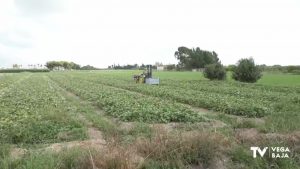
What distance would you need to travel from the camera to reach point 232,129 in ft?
33.3

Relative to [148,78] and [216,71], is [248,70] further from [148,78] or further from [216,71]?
[148,78]

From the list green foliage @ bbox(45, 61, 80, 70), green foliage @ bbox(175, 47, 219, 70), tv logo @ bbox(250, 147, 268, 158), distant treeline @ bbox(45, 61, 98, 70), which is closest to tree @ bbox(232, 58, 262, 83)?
tv logo @ bbox(250, 147, 268, 158)

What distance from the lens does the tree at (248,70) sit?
129ft

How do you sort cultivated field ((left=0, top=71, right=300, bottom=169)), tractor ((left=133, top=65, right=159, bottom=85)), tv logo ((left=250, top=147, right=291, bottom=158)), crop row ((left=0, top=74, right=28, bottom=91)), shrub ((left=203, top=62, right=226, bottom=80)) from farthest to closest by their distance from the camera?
1. shrub ((left=203, top=62, right=226, bottom=80))
2. tractor ((left=133, top=65, right=159, bottom=85))
3. crop row ((left=0, top=74, right=28, bottom=91))
4. tv logo ((left=250, top=147, right=291, bottom=158))
5. cultivated field ((left=0, top=71, right=300, bottom=169))

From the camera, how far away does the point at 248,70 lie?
39531mm

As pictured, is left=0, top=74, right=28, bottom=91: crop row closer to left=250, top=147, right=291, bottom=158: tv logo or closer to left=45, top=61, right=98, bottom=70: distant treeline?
left=250, top=147, right=291, bottom=158: tv logo

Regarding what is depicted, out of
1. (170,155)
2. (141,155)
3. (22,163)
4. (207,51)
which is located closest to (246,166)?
(170,155)

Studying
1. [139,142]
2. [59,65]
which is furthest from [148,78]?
[59,65]

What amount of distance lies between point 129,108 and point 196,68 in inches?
4455

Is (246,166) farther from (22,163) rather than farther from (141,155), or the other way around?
(22,163)

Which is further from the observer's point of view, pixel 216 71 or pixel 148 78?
pixel 216 71

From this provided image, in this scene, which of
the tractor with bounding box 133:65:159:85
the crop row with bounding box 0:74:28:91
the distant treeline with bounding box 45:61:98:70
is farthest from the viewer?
the distant treeline with bounding box 45:61:98:70

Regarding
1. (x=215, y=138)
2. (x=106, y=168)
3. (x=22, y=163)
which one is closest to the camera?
(x=106, y=168)

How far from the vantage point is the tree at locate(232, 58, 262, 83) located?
129ft
